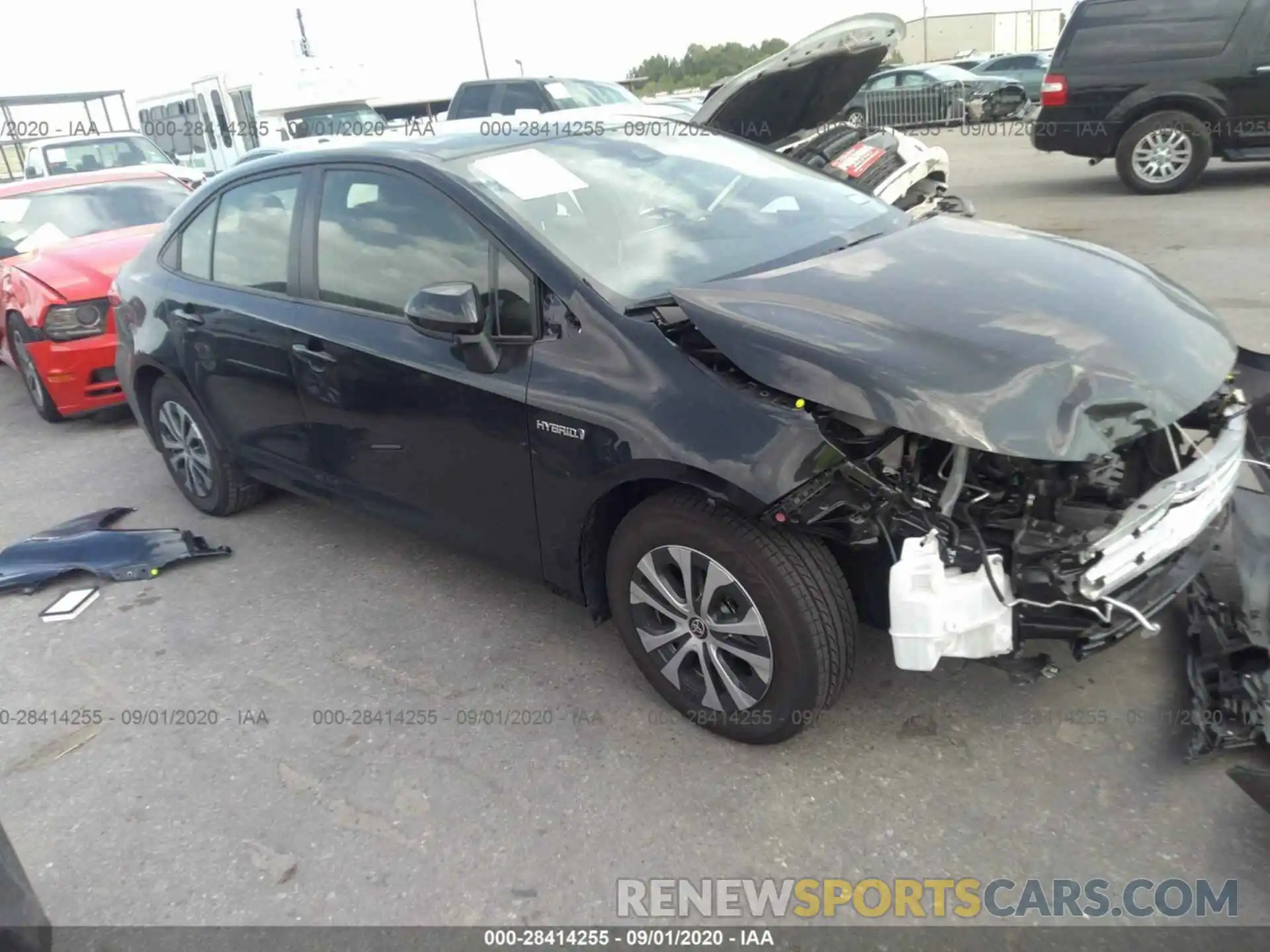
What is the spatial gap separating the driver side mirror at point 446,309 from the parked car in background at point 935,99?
2125cm

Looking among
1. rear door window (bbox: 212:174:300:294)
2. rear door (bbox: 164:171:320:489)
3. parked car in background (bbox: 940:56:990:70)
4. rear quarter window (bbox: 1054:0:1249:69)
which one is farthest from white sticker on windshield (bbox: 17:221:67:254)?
parked car in background (bbox: 940:56:990:70)

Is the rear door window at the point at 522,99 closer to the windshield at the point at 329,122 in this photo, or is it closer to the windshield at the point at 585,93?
the windshield at the point at 585,93

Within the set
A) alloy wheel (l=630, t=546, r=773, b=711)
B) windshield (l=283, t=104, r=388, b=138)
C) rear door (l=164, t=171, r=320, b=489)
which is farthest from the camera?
windshield (l=283, t=104, r=388, b=138)

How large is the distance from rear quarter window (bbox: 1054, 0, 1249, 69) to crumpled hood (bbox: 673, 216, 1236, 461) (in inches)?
324

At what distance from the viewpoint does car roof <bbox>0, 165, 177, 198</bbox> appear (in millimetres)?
7516

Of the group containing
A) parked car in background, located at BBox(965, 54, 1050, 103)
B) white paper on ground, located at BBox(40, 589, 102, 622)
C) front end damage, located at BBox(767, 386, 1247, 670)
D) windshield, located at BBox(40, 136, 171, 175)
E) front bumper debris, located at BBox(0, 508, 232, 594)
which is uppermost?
windshield, located at BBox(40, 136, 171, 175)

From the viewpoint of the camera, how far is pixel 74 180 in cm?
779

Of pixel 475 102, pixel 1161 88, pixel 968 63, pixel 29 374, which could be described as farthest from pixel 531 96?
pixel 968 63

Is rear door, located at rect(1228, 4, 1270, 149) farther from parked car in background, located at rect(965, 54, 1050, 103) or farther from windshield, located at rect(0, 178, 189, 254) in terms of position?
parked car in background, located at rect(965, 54, 1050, 103)

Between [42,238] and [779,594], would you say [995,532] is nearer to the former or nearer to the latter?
[779,594]

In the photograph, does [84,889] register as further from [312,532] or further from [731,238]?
[731,238]

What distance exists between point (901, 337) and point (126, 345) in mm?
3943

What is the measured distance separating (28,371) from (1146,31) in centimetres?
1043

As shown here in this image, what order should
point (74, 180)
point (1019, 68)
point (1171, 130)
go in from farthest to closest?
point (1019, 68)
point (1171, 130)
point (74, 180)
